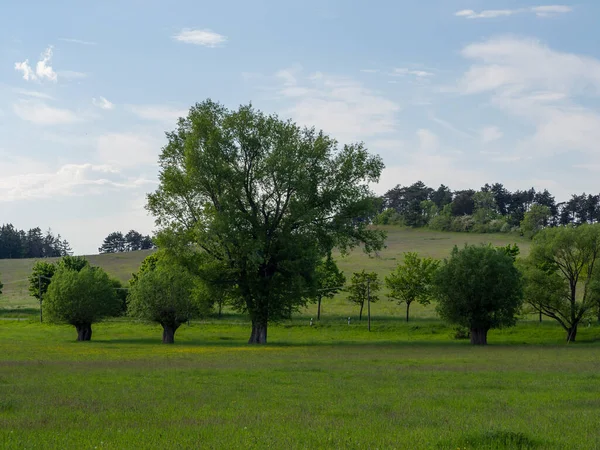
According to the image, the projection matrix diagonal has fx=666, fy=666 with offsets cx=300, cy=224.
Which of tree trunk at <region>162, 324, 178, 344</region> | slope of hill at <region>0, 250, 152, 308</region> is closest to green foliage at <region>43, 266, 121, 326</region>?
tree trunk at <region>162, 324, 178, 344</region>

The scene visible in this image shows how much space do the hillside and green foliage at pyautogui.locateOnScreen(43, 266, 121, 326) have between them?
1738 inches

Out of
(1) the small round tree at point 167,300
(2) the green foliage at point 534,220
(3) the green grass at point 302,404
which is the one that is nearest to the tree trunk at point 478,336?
(3) the green grass at point 302,404

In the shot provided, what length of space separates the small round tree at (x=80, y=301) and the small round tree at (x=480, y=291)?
1326 inches

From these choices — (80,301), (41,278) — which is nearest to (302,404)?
(80,301)

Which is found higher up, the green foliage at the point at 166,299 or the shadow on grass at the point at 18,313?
the green foliage at the point at 166,299

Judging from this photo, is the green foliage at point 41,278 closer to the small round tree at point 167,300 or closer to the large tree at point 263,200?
the small round tree at point 167,300

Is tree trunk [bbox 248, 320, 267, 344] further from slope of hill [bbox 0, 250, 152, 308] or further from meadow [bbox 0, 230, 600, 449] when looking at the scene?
slope of hill [bbox 0, 250, 152, 308]

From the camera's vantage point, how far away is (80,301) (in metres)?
66.7

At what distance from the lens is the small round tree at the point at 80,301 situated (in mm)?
66562

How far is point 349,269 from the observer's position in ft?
455

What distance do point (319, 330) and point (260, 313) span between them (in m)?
23.8

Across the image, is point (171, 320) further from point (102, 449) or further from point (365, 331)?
point (102, 449)

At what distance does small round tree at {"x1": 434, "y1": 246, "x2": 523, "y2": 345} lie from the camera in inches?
2210

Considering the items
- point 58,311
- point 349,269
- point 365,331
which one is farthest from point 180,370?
point 349,269
